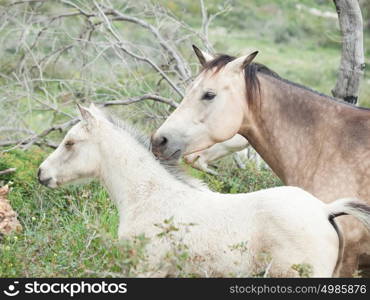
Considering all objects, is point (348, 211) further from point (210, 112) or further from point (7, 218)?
point (7, 218)

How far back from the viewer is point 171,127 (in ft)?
19.1

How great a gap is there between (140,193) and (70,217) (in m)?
1.95

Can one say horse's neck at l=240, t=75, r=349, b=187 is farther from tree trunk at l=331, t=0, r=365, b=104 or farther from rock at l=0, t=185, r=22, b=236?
rock at l=0, t=185, r=22, b=236

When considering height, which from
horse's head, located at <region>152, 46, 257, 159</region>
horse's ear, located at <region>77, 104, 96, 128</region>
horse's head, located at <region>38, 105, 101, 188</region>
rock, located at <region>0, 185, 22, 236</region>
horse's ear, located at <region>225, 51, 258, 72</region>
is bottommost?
rock, located at <region>0, 185, 22, 236</region>

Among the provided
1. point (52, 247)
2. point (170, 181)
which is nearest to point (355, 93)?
point (170, 181)

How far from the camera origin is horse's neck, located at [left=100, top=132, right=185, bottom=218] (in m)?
5.65

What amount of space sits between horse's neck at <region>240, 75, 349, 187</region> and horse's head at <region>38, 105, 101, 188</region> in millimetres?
1186

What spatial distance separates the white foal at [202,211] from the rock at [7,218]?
115 cm

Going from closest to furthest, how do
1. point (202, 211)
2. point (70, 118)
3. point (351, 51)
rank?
point (202, 211)
point (351, 51)
point (70, 118)

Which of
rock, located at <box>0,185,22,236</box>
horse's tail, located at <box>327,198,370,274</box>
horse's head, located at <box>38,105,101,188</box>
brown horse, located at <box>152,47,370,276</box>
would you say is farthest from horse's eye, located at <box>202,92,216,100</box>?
rock, located at <box>0,185,22,236</box>

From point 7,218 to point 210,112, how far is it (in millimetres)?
2326

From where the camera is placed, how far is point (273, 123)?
5.94 m

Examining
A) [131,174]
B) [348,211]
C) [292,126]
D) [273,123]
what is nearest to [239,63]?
[273,123]

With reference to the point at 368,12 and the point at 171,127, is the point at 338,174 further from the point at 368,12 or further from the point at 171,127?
the point at 368,12
